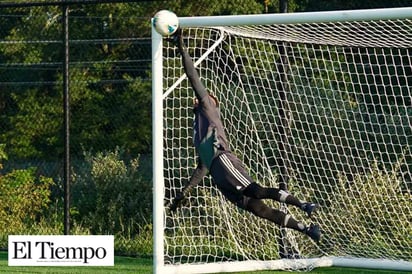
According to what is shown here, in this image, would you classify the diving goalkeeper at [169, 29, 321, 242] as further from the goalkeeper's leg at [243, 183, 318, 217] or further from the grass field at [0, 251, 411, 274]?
the grass field at [0, 251, 411, 274]

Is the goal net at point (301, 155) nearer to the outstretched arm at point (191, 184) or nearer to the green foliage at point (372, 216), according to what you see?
the green foliage at point (372, 216)

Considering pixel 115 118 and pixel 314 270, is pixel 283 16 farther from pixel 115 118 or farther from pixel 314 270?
pixel 115 118

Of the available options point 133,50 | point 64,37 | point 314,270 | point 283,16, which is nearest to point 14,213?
point 64,37

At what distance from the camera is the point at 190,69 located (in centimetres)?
898

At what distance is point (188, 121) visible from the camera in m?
11.9

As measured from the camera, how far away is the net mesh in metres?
10.6

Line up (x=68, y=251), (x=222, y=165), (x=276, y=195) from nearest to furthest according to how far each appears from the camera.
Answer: (x=276, y=195) → (x=222, y=165) → (x=68, y=251)

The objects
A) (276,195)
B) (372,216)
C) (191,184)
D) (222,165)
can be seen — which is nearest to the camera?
(276,195)

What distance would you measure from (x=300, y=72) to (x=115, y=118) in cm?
1027

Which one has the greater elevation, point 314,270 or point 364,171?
point 364,171

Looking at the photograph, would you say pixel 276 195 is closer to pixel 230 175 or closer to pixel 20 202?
pixel 230 175

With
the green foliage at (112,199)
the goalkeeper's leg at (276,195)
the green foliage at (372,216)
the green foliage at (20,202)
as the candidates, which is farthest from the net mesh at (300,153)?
the green foliage at (20,202)

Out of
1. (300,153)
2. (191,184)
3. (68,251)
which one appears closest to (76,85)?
(300,153)

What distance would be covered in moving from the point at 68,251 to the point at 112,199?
3.65 metres
